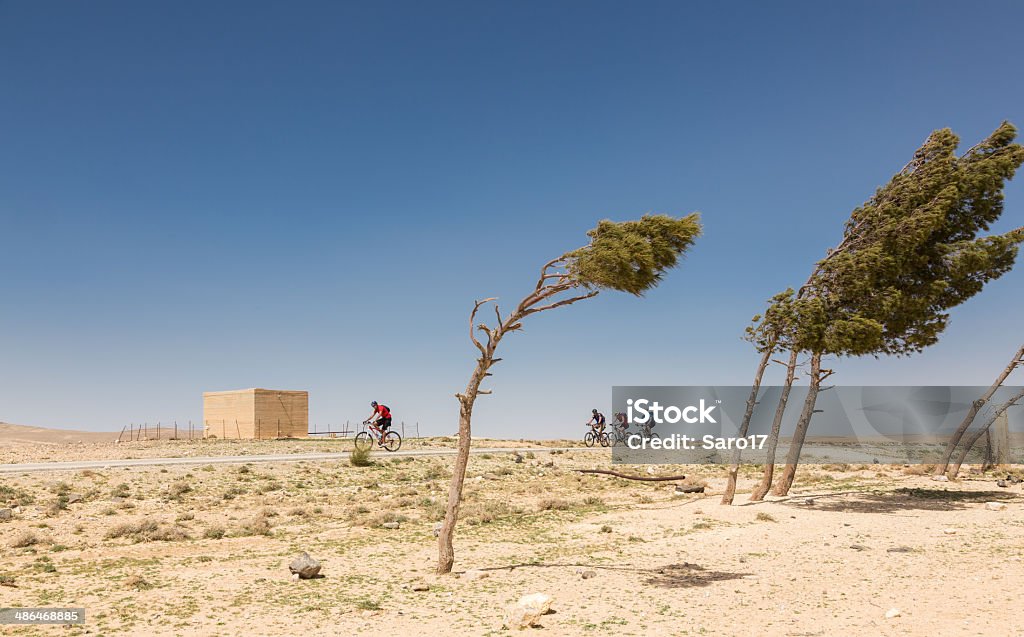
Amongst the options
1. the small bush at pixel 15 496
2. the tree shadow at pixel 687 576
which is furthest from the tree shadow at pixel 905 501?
the small bush at pixel 15 496

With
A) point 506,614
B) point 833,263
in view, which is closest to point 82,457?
point 506,614

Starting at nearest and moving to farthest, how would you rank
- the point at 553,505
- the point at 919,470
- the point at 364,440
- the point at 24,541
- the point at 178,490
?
the point at 24,541
the point at 553,505
the point at 178,490
the point at 919,470
the point at 364,440

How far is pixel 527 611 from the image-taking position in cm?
976

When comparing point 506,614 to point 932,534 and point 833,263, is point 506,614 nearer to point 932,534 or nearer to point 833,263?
point 932,534

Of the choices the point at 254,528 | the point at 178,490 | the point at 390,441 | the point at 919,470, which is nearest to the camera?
the point at 254,528

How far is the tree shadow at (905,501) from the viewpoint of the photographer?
19812 millimetres

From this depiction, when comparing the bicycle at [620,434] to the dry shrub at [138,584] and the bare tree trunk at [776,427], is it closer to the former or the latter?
the bare tree trunk at [776,427]

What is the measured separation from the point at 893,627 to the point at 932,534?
7882 millimetres

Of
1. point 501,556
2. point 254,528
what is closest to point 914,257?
Result: point 501,556

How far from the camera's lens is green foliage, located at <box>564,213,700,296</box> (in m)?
11.7

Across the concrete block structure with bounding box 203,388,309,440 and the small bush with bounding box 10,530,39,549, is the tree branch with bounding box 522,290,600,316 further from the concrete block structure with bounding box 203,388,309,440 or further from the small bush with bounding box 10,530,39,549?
the concrete block structure with bounding box 203,388,309,440

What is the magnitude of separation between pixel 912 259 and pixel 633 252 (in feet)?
39.0

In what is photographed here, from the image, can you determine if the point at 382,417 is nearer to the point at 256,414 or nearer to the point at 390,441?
the point at 390,441

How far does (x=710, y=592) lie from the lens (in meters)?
11.4
